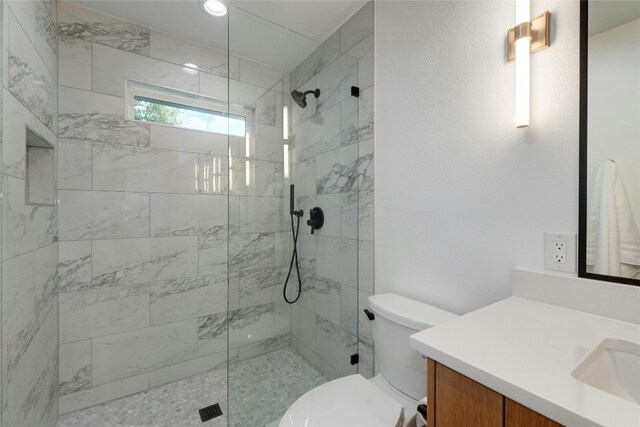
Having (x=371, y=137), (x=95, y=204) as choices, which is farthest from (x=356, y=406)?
(x=95, y=204)

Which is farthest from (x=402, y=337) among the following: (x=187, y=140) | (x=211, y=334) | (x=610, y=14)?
(x=187, y=140)

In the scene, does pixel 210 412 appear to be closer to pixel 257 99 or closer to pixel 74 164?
pixel 74 164

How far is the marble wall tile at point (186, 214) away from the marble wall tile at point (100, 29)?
1108 millimetres

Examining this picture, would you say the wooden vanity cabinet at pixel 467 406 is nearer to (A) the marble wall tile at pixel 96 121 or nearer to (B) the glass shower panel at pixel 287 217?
(B) the glass shower panel at pixel 287 217

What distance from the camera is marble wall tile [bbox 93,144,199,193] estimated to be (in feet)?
6.41

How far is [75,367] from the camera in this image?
6.08 ft

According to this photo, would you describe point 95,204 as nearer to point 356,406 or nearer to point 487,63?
point 356,406

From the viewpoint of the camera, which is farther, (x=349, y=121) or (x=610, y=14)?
(x=349, y=121)

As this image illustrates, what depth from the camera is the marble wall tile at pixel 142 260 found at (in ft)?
6.42

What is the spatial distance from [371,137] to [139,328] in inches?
84.7

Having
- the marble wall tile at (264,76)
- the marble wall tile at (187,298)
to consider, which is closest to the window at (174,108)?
the marble wall tile at (264,76)

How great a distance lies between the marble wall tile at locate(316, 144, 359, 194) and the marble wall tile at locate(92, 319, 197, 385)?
1.54 m

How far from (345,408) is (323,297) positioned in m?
0.85

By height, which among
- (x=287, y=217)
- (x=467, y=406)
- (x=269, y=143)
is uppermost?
(x=269, y=143)
